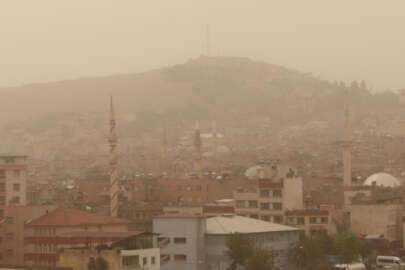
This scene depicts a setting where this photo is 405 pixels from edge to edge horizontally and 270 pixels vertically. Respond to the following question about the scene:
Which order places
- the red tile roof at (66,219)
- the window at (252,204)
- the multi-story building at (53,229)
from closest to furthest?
the multi-story building at (53,229), the red tile roof at (66,219), the window at (252,204)

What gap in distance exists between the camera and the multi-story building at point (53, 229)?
143 feet

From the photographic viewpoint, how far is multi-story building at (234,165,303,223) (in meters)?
54.9

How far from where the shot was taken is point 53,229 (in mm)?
44219

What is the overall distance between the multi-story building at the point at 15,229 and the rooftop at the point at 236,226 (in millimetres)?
6048

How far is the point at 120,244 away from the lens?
1256 inches

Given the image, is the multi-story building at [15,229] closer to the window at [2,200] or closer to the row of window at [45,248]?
the row of window at [45,248]

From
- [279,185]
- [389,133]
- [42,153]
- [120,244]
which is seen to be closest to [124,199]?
[279,185]

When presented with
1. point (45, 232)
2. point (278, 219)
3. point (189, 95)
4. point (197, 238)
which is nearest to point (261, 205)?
point (278, 219)

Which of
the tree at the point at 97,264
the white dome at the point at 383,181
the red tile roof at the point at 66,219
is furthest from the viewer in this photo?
the white dome at the point at 383,181

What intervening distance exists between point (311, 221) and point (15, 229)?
13.2m

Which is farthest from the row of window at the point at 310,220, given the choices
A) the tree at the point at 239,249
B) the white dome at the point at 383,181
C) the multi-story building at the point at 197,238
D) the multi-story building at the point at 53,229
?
the white dome at the point at 383,181

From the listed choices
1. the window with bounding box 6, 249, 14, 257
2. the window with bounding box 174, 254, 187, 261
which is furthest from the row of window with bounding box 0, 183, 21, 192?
the window with bounding box 174, 254, 187, 261

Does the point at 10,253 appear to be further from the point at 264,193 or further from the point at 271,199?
the point at 271,199

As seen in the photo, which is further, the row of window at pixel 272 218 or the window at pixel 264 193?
the window at pixel 264 193
